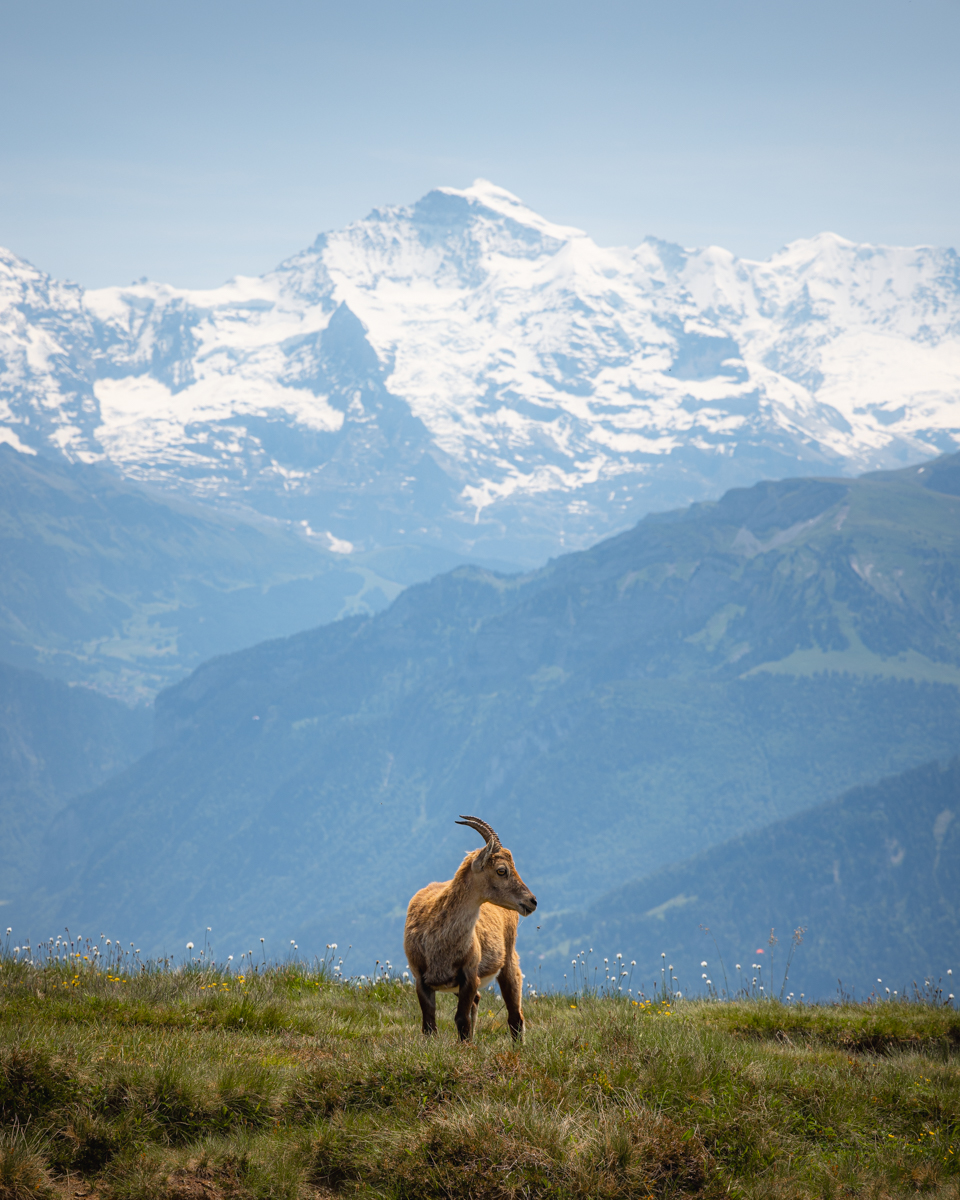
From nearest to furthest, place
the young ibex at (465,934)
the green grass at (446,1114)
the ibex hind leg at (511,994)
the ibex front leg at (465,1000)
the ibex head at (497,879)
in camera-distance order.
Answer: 1. the green grass at (446,1114)
2. the ibex front leg at (465,1000)
3. the young ibex at (465,934)
4. the ibex head at (497,879)
5. the ibex hind leg at (511,994)

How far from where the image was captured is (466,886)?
11820 mm

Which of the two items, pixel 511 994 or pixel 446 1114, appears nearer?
pixel 446 1114

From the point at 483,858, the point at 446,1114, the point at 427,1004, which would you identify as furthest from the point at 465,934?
the point at 446,1114

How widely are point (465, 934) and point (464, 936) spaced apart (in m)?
0.02

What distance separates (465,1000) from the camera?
11.5 m

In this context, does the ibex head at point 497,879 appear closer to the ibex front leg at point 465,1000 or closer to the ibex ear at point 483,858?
the ibex ear at point 483,858

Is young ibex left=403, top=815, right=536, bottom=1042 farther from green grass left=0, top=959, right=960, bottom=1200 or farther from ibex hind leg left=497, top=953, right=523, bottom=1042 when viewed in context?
green grass left=0, top=959, right=960, bottom=1200

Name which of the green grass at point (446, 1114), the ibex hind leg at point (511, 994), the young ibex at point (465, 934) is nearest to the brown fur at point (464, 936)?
the young ibex at point (465, 934)

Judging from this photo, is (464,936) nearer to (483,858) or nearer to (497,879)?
(497,879)

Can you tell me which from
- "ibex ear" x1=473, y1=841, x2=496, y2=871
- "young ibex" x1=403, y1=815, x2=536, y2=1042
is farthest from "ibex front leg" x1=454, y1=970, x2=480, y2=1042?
"ibex ear" x1=473, y1=841, x2=496, y2=871

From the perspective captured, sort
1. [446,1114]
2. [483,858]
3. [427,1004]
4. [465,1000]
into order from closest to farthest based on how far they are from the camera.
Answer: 1. [446,1114]
2. [465,1000]
3. [483,858]
4. [427,1004]

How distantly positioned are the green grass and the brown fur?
1.49 feet

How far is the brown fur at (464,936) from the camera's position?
11617mm

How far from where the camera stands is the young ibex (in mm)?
11617
